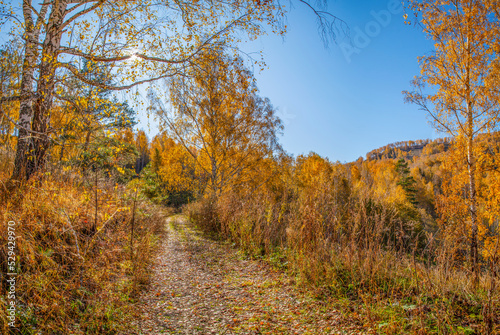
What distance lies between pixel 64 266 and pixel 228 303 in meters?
2.44

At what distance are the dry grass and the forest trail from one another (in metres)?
0.47

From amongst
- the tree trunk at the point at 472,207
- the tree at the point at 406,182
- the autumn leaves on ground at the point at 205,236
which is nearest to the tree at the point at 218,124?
the autumn leaves on ground at the point at 205,236

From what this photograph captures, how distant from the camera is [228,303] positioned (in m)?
3.90

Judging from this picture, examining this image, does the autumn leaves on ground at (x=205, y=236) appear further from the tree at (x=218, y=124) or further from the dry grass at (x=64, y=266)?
the tree at (x=218, y=124)

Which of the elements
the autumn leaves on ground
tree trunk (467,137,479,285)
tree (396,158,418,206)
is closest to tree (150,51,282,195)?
the autumn leaves on ground

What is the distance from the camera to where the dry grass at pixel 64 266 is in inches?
101

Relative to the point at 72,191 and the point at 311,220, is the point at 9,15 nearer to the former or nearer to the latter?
the point at 72,191

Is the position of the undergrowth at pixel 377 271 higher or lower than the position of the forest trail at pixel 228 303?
higher

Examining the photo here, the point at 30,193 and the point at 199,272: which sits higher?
the point at 30,193

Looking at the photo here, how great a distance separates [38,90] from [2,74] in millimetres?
504

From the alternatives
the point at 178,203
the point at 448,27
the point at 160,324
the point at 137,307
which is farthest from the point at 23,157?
the point at 178,203

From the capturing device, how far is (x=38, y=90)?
438 cm

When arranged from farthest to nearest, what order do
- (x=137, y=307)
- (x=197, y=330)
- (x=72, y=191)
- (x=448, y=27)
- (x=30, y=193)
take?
1. (x=448, y=27)
2. (x=72, y=191)
3. (x=30, y=193)
4. (x=137, y=307)
5. (x=197, y=330)

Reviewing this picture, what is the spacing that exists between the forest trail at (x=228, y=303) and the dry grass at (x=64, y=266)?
18.5 inches
